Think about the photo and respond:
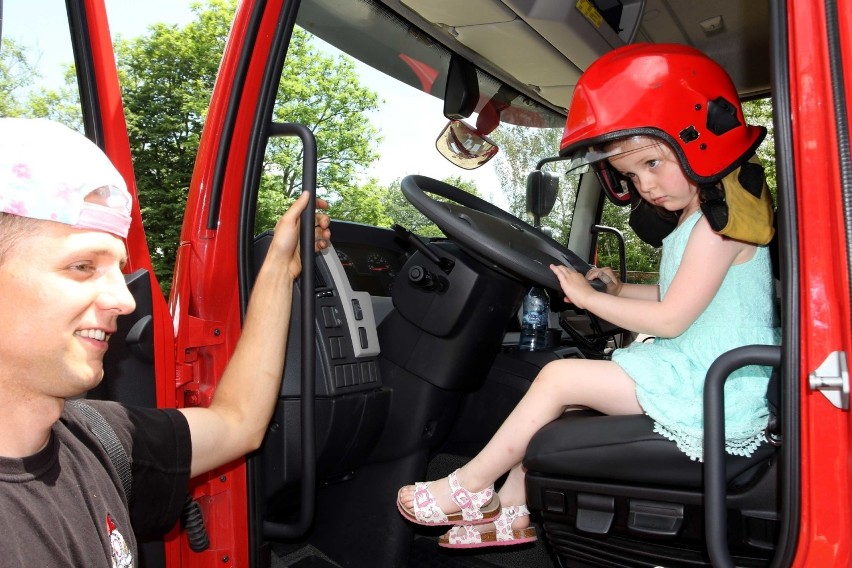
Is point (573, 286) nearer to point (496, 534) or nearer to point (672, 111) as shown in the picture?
point (672, 111)

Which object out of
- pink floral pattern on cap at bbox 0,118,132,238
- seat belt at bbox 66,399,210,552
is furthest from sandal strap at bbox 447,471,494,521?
pink floral pattern on cap at bbox 0,118,132,238

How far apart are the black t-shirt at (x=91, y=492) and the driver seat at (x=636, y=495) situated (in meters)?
0.73

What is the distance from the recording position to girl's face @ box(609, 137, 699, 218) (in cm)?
157

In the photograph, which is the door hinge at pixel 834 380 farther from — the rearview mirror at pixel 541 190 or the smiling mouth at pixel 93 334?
the rearview mirror at pixel 541 190

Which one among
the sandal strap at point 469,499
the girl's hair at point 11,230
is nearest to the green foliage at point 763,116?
the sandal strap at point 469,499

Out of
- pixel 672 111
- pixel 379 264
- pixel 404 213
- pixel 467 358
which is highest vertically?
pixel 672 111

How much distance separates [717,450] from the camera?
1.24m

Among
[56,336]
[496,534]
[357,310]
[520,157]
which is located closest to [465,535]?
[496,534]

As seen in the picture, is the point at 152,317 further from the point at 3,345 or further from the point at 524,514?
the point at 524,514

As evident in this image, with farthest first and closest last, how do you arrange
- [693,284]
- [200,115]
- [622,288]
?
1. [622,288]
2. [200,115]
3. [693,284]

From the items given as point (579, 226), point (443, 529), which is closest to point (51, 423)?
point (443, 529)

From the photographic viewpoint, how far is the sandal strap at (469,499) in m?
1.75

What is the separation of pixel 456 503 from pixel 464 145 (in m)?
1.25

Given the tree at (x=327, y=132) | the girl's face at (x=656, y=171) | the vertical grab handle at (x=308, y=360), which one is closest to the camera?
the girl's face at (x=656, y=171)
